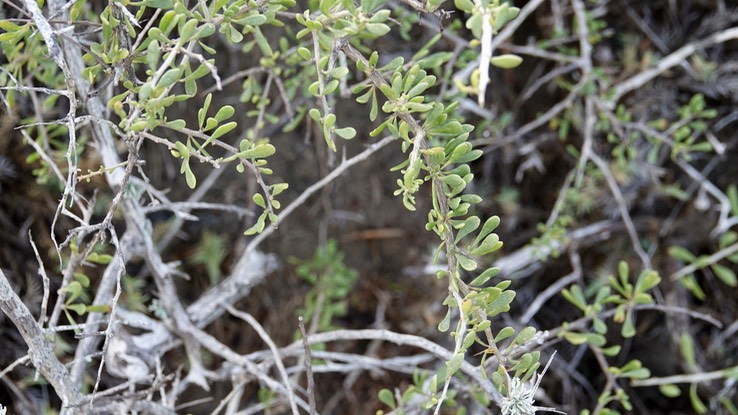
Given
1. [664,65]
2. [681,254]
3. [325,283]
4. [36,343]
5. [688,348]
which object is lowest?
[688,348]

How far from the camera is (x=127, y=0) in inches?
38.9

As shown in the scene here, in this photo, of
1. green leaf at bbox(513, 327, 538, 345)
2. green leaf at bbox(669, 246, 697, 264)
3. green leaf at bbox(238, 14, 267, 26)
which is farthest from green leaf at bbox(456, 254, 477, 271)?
green leaf at bbox(669, 246, 697, 264)

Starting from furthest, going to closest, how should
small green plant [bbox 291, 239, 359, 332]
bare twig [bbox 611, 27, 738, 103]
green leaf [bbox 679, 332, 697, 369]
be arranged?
small green plant [bbox 291, 239, 359, 332]
green leaf [bbox 679, 332, 697, 369]
bare twig [bbox 611, 27, 738, 103]

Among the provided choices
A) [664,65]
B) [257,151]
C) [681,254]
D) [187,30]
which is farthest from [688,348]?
[187,30]

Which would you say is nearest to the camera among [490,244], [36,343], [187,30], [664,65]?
[187,30]

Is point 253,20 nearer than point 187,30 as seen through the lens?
No

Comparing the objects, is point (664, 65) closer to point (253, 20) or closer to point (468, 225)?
point (468, 225)

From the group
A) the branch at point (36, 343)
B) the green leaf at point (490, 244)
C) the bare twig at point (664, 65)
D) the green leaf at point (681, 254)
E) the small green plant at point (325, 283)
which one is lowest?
the small green plant at point (325, 283)

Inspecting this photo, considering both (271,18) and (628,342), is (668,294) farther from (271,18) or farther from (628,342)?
(271,18)

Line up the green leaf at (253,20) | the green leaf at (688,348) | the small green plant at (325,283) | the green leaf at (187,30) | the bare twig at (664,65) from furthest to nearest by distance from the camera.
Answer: the small green plant at (325,283) < the green leaf at (688,348) < the bare twig at (664,65) < the green leaf at (253,20) < the green leaf at (187,30)

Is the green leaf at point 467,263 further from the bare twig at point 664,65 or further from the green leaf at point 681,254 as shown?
the green leaf at point 681,254

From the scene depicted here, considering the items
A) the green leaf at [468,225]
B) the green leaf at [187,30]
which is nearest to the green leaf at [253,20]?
the green leaf at [187,30]

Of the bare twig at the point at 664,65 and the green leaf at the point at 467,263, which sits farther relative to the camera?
the bare twig at the point at 664,65

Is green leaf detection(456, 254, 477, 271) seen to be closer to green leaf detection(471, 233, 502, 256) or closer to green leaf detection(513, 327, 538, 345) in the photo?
green leaf detection(471, 233, 502, 256)
